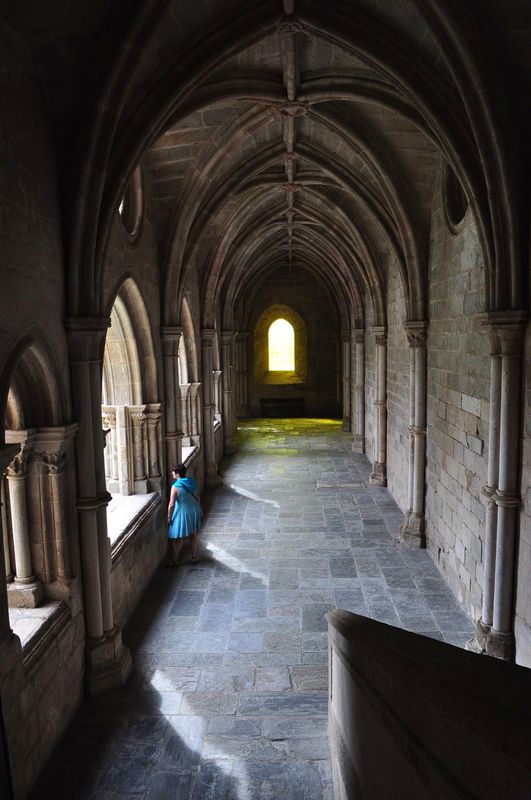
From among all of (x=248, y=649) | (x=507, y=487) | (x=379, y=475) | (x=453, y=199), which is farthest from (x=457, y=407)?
(x=379, y=475)

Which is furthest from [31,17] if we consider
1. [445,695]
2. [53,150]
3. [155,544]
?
[155,544]

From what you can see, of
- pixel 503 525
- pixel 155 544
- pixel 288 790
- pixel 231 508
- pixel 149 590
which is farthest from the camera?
pixel 231 508

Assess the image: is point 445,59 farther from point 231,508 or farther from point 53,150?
point 231,508

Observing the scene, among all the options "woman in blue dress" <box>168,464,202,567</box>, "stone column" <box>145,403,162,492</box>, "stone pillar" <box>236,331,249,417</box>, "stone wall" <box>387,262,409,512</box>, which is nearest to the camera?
"woman in blue dress" <box>168,464,202,567</box>

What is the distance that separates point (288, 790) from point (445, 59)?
5.81 metres

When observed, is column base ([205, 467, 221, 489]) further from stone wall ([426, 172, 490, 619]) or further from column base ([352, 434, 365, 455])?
stone wall ([426, 172, 490, 619])

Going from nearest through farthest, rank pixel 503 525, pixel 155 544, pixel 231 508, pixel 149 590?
pixel 503 525, pixel 149 590, pixel 155 544, pixel 231 508

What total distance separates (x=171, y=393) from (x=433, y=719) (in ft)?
24.5

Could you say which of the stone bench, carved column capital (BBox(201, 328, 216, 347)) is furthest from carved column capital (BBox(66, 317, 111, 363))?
the stone bench

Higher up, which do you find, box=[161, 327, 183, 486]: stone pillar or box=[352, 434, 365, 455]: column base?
box=[161, 327, 183, 486]: stone pillar

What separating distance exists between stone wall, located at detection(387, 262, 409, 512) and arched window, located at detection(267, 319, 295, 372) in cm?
1321

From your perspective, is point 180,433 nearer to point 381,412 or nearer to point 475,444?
point 475,444

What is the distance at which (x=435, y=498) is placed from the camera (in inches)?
338

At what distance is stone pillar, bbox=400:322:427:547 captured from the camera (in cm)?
898
